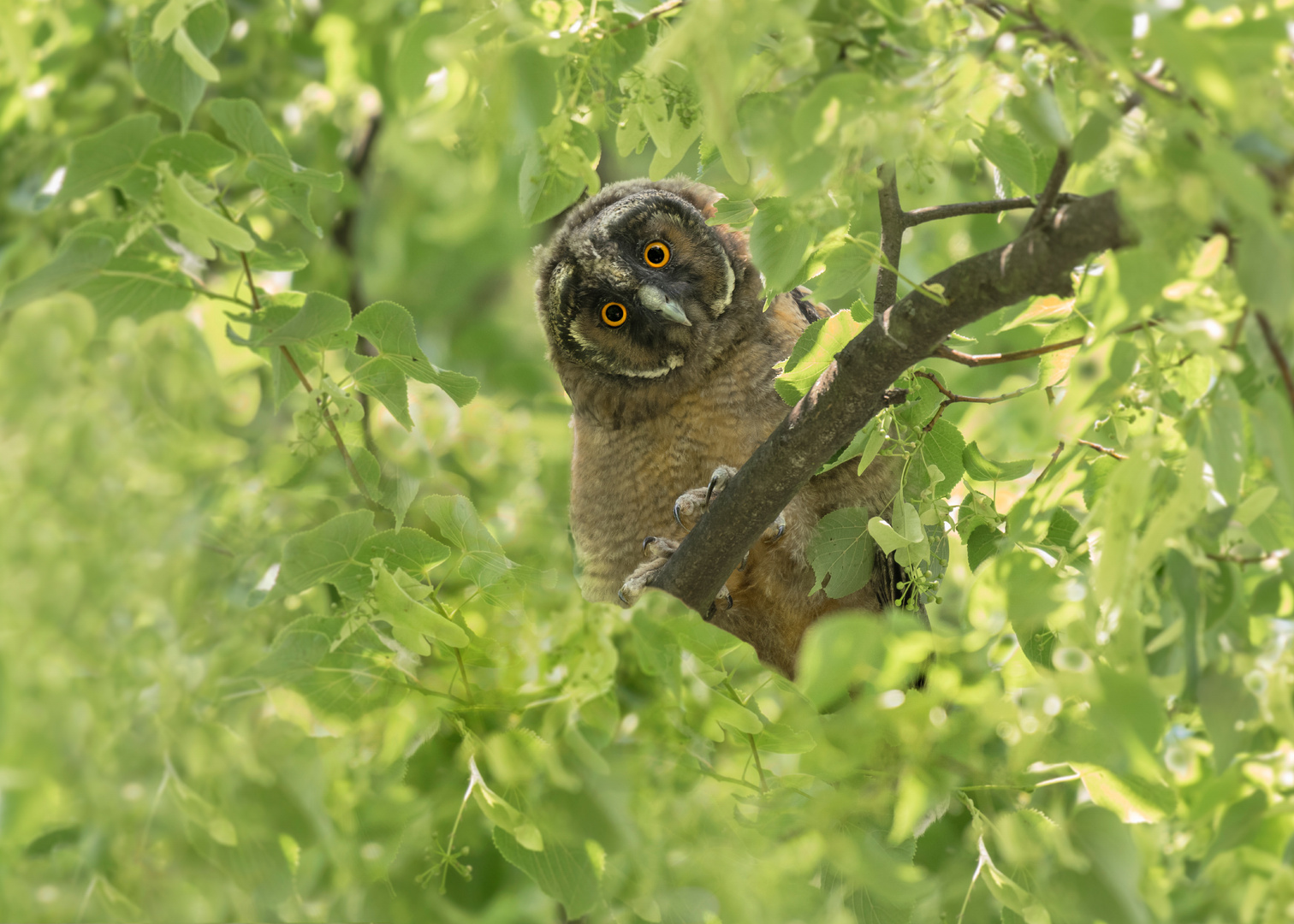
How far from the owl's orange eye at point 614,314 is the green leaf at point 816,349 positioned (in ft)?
6.52

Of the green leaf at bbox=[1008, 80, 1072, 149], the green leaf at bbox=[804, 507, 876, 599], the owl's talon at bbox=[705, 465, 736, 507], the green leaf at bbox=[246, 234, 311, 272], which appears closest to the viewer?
the green leaf at bbox=[1008, 80, 1072, 149]

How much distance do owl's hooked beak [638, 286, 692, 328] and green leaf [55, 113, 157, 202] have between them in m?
2.17

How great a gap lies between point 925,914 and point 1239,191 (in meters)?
1.61

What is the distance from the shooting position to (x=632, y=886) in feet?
6.29

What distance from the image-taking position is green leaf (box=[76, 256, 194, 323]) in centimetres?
227

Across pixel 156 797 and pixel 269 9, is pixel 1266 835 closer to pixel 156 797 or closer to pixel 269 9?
pixel 156 797

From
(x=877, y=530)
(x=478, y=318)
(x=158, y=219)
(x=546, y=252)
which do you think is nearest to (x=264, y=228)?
(x=546, y=252)

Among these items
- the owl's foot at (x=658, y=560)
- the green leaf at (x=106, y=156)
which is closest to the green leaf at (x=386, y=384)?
the green leaf at (x=106, y=156)

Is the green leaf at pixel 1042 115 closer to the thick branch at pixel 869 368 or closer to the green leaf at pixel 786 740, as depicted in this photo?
the thick branch at pixel 869 368

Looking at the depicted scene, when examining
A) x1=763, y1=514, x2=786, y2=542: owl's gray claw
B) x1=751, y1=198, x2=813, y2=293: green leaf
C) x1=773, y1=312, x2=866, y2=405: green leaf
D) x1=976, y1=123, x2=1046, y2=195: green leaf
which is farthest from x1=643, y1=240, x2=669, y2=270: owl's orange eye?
x1=976, y1=123, x2=1046, y2=195: green leaf

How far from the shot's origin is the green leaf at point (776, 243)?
6.47 ft

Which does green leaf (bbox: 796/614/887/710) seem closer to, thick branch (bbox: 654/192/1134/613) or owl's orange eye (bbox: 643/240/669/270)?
thick branch (bbox: 654/192/1134/613)

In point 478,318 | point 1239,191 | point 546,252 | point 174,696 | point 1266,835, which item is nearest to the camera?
point 1239,191

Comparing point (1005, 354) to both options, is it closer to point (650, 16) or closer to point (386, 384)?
point (650, 16)
